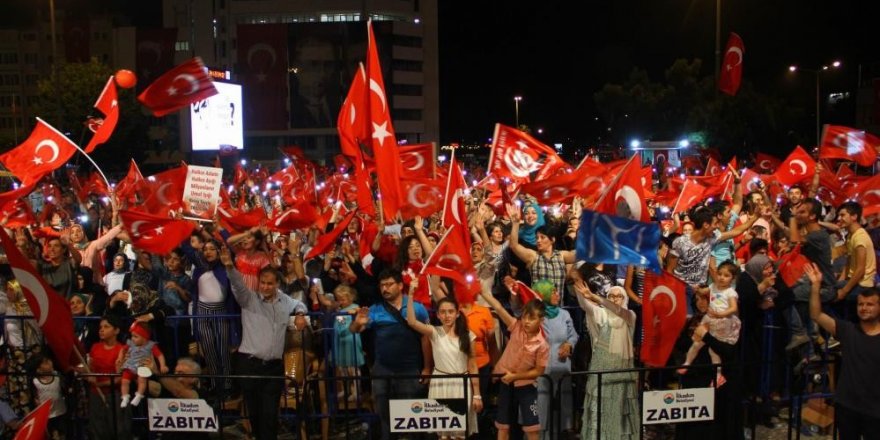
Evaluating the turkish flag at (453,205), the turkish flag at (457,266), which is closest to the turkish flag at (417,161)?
the turkish flag at (453,205)

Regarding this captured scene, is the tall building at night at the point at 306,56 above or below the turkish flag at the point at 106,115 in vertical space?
above

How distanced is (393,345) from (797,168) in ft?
32.2

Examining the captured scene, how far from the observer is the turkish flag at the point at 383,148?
826 cm

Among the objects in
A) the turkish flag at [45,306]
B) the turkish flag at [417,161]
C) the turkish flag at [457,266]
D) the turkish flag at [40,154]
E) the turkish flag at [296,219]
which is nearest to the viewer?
the turkish flag at [45,306]

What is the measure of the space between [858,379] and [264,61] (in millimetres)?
78933

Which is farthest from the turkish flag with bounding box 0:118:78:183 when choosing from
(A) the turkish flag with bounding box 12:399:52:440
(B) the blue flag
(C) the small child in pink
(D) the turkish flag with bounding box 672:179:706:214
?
(D) the turkish flag with bounding box 672:179:706:214

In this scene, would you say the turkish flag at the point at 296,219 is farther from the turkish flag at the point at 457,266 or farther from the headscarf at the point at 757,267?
the headscarf at the point at 757,267

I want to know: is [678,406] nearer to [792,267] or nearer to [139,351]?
[792,267]

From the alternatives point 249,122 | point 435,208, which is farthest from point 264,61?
point 435,208

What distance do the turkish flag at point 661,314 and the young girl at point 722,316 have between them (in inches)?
17.7

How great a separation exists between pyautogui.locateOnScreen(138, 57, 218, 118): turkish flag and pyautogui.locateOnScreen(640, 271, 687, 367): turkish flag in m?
7.94

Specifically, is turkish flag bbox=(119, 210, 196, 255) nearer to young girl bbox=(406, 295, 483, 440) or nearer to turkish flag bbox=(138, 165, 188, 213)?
turkish flag bbox=(138, 165, 188, 213)

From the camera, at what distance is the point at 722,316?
6426mm

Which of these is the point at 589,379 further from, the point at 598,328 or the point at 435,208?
the point at 435,208
